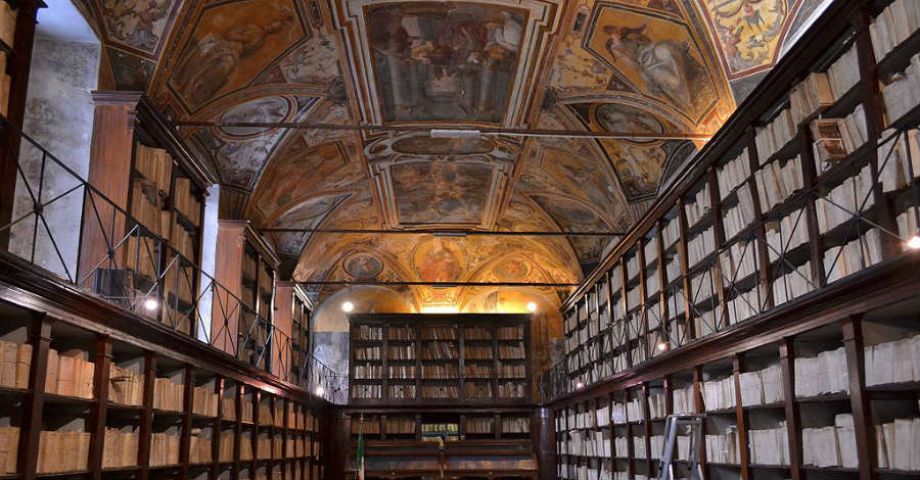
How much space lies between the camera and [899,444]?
5.67 metres

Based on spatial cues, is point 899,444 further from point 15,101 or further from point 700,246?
point 15,101

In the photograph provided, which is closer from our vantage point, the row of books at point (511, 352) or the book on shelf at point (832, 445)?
the book on shelf at point (832, 445)

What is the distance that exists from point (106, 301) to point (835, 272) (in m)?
5.86

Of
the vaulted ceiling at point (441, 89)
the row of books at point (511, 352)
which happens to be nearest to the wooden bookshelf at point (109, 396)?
the vaulted ceiling at point (441, 89)

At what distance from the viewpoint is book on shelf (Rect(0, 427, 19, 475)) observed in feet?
17.8

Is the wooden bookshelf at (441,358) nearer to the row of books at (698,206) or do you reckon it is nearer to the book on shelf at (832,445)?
the row of books at (698,206)

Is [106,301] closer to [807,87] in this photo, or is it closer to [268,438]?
[807,87]

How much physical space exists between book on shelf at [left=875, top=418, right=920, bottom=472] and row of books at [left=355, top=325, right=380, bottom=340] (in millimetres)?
15956

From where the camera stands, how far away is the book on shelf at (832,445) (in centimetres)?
636

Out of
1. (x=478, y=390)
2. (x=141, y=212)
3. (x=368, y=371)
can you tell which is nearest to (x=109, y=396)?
(x=141, y=212)

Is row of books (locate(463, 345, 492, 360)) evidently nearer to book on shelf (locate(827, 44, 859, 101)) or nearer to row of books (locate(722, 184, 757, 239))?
row of books (locate(722, 184, 757, 239))

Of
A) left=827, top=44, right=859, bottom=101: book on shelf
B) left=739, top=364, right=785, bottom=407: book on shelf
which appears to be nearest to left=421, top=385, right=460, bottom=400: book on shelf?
left=739, top=364, right=785, bottom=407: book on shelf

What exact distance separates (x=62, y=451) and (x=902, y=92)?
6585mm

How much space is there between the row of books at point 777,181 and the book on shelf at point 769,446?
2.09 meters
